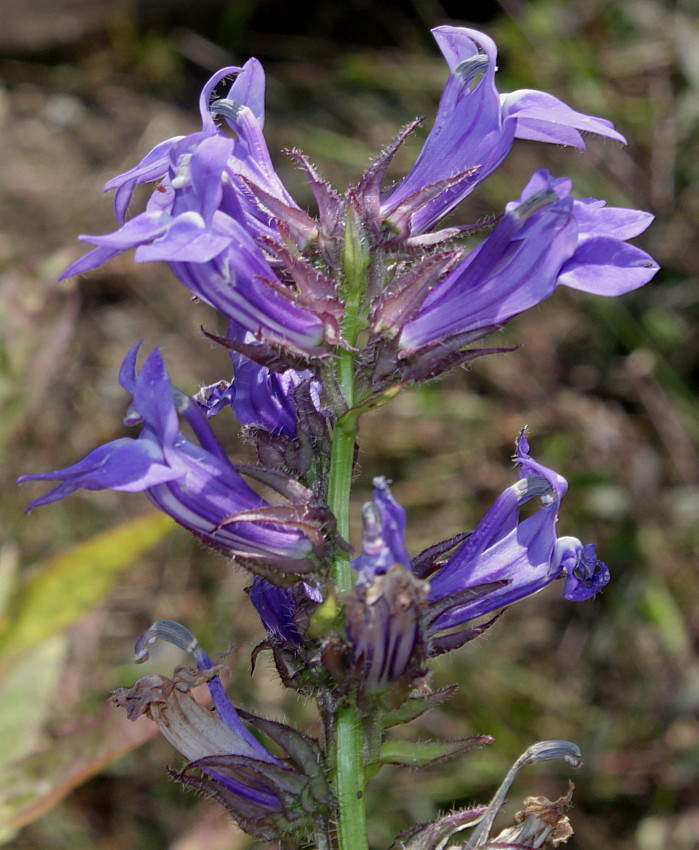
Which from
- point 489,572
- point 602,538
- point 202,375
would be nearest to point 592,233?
point 489,572

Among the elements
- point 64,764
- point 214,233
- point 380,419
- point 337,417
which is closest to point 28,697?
point 64,764

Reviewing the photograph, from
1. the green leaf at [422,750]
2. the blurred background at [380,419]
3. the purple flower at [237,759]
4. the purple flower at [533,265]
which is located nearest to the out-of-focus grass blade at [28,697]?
the blurred background at [380,419]

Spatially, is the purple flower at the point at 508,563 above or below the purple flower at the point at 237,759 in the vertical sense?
above

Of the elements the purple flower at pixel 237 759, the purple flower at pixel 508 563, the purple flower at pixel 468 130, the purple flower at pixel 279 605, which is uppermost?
the purple flower at pixel 468 130

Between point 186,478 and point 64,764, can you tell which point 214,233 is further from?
point 64,764

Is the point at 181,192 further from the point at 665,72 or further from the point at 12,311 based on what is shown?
the point at 665,72

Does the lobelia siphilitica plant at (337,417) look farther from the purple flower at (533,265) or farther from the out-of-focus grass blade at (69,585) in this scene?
the out-of-focus grass blade at (69,585)

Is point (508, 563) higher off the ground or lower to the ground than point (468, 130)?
lower

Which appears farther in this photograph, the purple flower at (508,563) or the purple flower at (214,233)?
the purple flower at (508,563)
